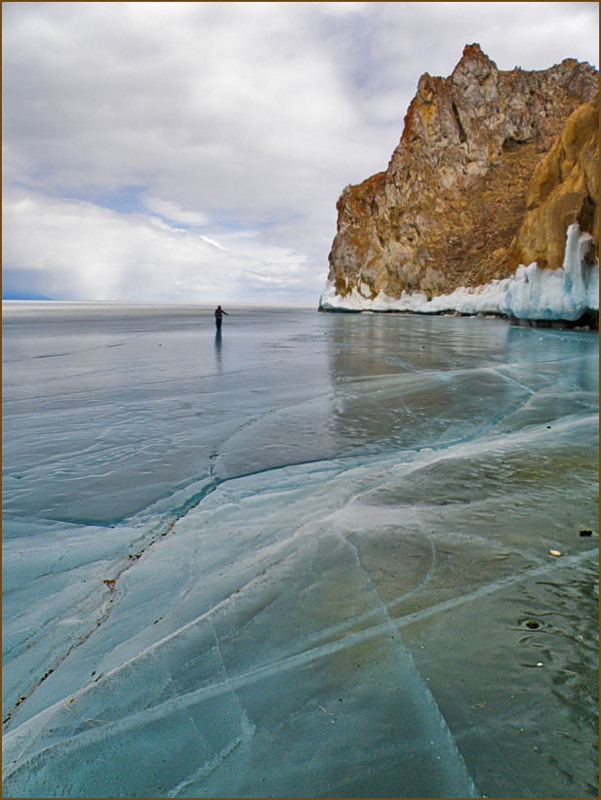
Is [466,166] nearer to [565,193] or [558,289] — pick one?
[565,193]

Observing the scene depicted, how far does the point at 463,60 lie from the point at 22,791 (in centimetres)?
7700

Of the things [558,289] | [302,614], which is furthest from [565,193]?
[302,614]

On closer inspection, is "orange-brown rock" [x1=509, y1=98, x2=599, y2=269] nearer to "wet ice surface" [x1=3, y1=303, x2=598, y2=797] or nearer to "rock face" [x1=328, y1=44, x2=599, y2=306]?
"rock face" [x1=328, y1=44, x2=599, y2=306]

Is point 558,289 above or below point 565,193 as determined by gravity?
below

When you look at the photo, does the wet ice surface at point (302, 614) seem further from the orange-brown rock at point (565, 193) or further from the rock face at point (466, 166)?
the rock face at point (466, 166)

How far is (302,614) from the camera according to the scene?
2.72 metres

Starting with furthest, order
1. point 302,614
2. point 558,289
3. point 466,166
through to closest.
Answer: point 466,166 < point 558,289 < point 302,614

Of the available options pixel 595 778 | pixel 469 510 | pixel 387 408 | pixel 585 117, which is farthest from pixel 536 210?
pixel 595 778

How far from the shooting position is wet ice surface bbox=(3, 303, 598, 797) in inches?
72.1

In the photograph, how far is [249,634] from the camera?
2586 mm

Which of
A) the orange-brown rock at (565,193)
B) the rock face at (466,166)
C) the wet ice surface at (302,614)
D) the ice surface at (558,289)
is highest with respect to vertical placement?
the rock face at (466,166)

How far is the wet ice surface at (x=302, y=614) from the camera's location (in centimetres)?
183

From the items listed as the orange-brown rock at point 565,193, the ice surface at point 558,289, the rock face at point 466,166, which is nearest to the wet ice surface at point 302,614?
the ice surface at point 558,289

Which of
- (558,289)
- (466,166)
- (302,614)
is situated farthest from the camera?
(466,166)
